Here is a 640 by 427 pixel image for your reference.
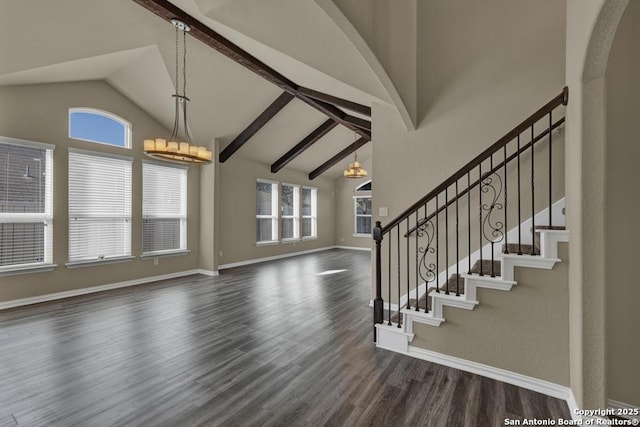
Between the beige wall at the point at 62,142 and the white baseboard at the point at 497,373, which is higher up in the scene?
the beige wall at the point at 62,142

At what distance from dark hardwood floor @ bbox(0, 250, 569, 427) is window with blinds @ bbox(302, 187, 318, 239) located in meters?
5.88

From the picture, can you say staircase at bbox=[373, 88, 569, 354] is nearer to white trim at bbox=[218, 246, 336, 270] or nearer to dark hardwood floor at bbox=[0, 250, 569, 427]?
dark hardwood floor at bbox=[0, 250, 569, 427]

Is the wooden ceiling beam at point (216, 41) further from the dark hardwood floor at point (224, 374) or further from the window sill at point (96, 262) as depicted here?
the window sill at point (96, 262)

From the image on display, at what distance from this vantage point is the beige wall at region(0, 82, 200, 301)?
408cm

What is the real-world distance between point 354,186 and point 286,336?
8228 mm

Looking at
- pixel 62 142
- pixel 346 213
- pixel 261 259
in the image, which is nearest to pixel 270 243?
pixel 261 259

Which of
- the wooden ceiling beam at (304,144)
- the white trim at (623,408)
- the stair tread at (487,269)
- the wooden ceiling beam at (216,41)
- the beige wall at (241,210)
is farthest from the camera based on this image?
the wooden ceiling beam at (304,144)

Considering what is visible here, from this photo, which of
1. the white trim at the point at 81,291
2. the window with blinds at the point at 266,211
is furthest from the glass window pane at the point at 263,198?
the white trim at the point at 81,291

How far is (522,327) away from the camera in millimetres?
2283

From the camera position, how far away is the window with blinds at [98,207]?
15.4 feet

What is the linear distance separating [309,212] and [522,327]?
26.8ft

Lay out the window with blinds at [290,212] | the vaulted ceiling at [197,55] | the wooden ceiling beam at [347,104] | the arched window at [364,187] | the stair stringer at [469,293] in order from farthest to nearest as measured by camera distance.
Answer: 1. the arched window at [364,187]
2. the window with blinds at [290,212]
3. the wooden ceiling beam at [347,104]
4. the vaulted ceiling at [197,55]
5. the stair stringer at [469,293]

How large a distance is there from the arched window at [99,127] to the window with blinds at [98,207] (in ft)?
0.99

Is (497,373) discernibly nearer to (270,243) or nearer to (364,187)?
(270,243)
